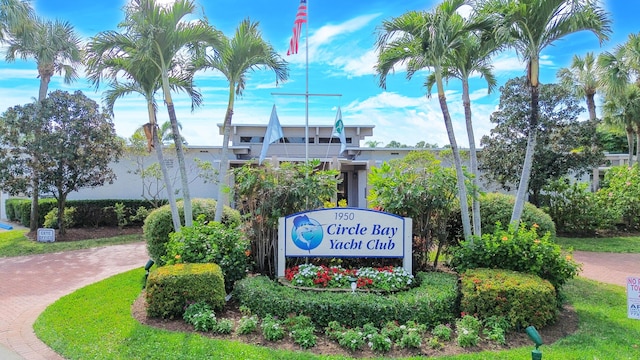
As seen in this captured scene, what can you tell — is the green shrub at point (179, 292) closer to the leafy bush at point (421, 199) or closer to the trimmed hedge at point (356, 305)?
the trimmed hedge at point (356, 305)

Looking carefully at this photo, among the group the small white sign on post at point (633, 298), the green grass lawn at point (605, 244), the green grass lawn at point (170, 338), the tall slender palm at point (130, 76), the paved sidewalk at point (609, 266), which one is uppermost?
the tall slender palm at point (130, 76)

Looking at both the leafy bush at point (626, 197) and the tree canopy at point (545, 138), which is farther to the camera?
the leafy bush at point (626, 197)

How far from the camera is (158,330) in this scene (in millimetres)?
5156

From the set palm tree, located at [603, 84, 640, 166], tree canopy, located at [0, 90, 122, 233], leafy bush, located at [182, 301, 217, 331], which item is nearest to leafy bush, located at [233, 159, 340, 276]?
leafy bush, located at [182, 301, 217, 331]

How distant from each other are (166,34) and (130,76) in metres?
1.58

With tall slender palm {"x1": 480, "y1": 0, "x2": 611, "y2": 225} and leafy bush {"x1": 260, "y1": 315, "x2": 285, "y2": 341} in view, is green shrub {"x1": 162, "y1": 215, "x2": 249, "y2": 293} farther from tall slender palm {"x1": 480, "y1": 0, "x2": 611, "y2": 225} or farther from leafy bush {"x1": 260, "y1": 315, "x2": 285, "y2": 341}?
tall slender palm {"x1": 480, "y1": 0, "x2": 611, "y2": 225}

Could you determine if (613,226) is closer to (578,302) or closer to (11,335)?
(578,302)

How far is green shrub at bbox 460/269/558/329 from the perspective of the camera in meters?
5.19

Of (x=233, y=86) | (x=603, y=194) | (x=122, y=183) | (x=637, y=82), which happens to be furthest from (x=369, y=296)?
(x=637, y=82)

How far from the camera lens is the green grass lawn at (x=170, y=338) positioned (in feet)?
14.6

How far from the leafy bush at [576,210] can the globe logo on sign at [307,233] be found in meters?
11.3

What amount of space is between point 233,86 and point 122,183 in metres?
12.8

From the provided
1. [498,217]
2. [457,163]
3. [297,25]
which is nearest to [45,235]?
[297,25]

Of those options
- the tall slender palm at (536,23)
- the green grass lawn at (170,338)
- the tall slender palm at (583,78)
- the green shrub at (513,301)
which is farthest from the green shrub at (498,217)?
the tall slender palm at (583,78)
